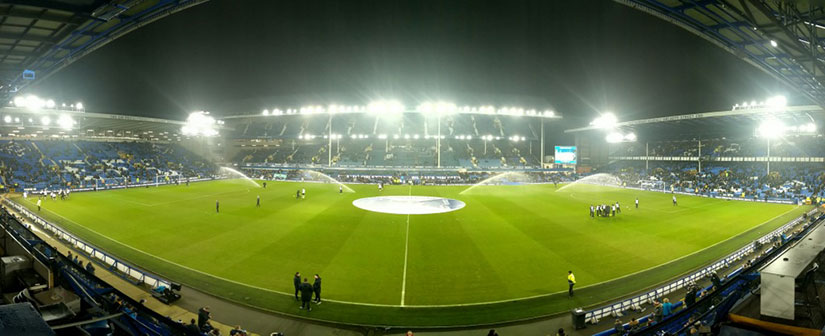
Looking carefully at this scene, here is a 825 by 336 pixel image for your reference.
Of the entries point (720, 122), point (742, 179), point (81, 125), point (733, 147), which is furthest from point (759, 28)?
point (81, 125)

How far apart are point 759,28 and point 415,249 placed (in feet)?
57.2

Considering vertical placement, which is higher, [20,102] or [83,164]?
[20,102]

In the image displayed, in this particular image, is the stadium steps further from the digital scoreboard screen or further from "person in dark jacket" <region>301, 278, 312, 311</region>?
the digital scoreboard screen

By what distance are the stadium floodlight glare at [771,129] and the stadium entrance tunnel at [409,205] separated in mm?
45022

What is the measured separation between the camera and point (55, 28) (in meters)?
14.3

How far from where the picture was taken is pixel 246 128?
8662 cm

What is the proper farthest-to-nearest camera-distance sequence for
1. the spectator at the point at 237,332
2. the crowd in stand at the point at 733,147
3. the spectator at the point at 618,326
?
the crowd in stand at the point at 733,147 → the spectator at the point at 618,326 → the spectator at the point at 237,332

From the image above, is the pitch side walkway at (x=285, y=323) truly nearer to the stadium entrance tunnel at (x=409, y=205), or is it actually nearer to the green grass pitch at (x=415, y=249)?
the green grass pitch at (x=415, y=249)

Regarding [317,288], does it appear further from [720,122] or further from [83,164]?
[83,164]

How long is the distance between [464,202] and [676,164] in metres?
49.1

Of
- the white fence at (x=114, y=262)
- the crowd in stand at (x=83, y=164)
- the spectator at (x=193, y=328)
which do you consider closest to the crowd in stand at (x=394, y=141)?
the crowd in stand at (x=83, y=164)

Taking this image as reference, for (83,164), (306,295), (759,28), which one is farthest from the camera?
(83,164)

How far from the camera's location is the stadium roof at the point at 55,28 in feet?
40.1

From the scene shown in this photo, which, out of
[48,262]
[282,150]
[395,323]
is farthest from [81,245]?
[282,150]
